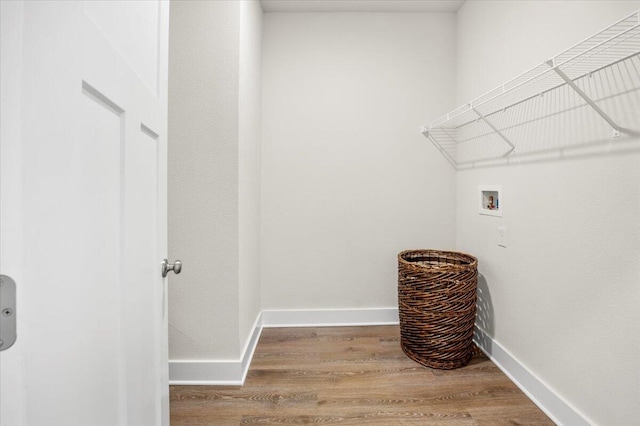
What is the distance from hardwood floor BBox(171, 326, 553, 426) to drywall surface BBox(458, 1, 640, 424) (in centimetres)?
25

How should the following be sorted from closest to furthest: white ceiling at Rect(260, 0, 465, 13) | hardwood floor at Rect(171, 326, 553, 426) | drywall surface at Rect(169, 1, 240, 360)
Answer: hardwood floor at Rect(171, 326, 553, 426) < drywall surface at Rect(169, 1, 240, 360) < white ceiling at Rect(260, 0, 465, 13)

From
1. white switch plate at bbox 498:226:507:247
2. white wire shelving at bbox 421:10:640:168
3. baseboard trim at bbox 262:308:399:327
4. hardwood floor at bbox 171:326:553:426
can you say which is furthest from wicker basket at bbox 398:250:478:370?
white wire shelving at bbox 421:10:640:168

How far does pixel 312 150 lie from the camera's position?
248 centimetres

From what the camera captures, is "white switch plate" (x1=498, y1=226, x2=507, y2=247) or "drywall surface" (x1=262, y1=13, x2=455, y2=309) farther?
"drywall surface" (x1=262, y1=13, x2=455, y2=309)

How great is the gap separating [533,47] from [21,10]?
1914 millimetres

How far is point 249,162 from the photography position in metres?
2.04

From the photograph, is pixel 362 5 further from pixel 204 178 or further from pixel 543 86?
pixel 204 178

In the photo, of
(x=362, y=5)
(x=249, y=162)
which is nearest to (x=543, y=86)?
(x=362, y=5)

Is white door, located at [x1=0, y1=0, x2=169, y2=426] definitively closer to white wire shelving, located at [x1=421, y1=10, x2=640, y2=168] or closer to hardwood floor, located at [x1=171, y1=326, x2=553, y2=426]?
hardwood floor, located at [x1=171, y1=326, x2=553, y2=426]

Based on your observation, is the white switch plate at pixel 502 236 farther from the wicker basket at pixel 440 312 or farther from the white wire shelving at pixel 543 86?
the white wire shelving at pixel 543 86

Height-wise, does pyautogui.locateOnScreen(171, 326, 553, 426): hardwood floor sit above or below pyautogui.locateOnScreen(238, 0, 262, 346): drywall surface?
below

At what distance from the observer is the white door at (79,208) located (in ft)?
1.39

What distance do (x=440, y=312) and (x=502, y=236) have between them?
54cm

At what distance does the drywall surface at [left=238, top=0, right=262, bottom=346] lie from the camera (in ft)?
5.98
